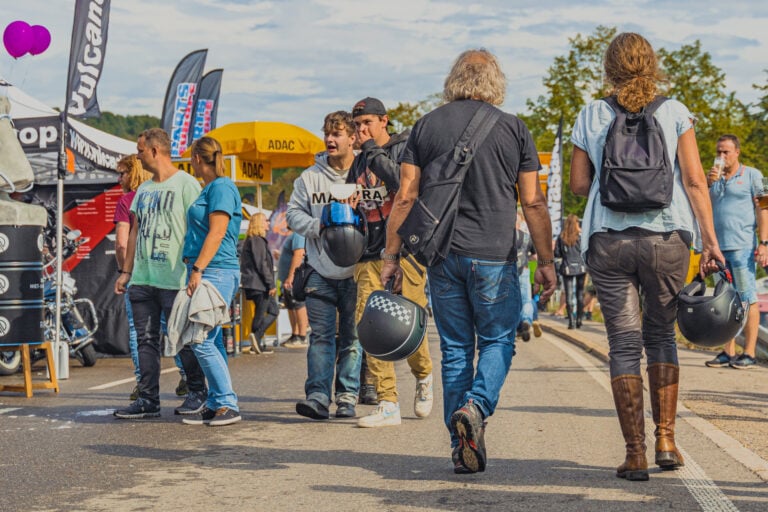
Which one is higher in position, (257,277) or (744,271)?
(744,271)

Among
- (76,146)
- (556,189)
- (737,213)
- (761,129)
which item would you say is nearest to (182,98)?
(556,189)

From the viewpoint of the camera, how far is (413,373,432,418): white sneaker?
759 centimetres

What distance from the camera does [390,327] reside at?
18.0 feet

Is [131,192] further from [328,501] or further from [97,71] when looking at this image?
[328,501]

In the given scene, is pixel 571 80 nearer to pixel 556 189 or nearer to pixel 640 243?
pixel 556 189

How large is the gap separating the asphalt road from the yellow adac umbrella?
7991mm

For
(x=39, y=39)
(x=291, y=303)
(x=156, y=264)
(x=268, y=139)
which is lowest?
(x=291, y=303)

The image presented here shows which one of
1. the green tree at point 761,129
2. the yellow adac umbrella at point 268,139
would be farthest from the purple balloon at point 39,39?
the green tree at point 761,129

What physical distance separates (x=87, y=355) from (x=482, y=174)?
856cm

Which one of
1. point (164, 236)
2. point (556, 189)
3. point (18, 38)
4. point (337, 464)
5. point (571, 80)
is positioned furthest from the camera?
point (571, 80)

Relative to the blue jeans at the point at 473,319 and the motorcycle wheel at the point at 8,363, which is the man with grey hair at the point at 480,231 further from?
the motorcycle wheel at the point at 8,363

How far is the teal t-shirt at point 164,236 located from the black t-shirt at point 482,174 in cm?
286

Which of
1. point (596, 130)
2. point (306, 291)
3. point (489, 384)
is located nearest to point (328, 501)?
point (489, 384)

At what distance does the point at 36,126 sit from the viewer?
1246cm
